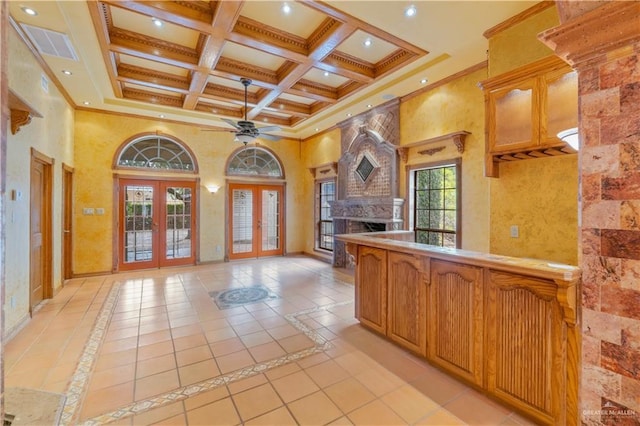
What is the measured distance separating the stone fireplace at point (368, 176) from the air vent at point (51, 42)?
4702 millimetres

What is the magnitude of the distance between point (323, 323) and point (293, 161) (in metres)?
5.77

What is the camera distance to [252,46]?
3.78m

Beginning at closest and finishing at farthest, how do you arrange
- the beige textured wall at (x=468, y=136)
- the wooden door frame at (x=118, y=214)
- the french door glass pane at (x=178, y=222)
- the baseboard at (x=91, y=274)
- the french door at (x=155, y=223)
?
the beige textured wall at (x=468, y=136) < the baseboard at (x=91, y=274) < the wooden door frame at (x=118, y=214) < the french door at (x=155, y=223) < the french door glass pane at (x=178, y=222)

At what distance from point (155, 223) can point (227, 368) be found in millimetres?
Answer: 5140

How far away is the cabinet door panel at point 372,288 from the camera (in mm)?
3070

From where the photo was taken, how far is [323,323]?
3.54 metres

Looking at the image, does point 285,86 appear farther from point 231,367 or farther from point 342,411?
point 342,411

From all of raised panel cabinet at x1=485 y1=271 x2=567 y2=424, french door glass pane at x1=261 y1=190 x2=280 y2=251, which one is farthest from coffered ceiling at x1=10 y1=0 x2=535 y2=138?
french door glass pane at x1=261 y1=190 x2=280 y2=251

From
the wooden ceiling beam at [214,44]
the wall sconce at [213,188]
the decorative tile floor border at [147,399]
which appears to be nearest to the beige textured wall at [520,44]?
the wooden ceiling beam at [214,44]

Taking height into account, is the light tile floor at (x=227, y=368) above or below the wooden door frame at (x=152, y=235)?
below

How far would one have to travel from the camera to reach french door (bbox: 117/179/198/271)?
638 cm

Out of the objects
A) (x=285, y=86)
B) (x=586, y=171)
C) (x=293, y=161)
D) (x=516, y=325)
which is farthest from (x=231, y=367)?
(x=293, y=161)

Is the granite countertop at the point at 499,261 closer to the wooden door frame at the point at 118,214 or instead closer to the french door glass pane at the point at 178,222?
the wooden door frame at the point at 118,214

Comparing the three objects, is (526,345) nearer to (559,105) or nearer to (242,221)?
(559,105)
